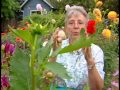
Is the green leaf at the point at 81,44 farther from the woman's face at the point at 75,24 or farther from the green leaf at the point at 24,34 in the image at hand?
the woman's face at the point at 75,24

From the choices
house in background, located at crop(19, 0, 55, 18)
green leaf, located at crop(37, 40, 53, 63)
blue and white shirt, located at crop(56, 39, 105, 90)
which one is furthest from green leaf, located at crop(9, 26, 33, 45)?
house in background, located at crop(19, 0, 55, 18)

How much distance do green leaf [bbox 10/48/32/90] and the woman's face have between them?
1486 mm

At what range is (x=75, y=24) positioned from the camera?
8.10ft

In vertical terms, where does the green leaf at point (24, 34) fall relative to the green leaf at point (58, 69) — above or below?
Result: above

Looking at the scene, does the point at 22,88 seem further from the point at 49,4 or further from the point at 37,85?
the point at 49,4

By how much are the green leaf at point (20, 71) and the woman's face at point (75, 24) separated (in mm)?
1486

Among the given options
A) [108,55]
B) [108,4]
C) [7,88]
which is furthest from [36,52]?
[108,4]

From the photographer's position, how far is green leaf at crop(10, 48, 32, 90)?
2.76 ft

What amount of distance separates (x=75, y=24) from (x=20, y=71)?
164cm

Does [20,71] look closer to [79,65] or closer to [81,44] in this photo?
[81,44]

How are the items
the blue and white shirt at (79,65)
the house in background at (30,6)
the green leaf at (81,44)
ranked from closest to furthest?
the green leaf at (81,44), the blue and white shirt at (79,65), the house in background at (30,6)

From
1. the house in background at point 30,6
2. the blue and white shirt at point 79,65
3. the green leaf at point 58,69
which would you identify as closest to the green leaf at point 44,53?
the green leaf at point 58,69

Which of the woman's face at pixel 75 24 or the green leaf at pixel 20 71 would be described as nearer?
Answer: the green leaf at pixel 20 71

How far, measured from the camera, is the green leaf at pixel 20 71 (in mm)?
840
